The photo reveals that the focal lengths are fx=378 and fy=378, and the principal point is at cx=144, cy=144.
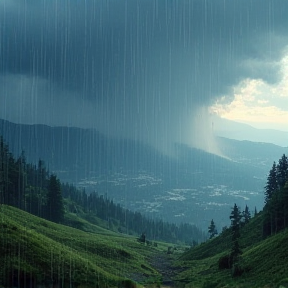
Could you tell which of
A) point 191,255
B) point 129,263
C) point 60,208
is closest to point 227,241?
point 191,255

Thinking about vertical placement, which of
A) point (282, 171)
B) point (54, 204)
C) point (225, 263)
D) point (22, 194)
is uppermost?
point (282, 171)

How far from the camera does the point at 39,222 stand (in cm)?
8975

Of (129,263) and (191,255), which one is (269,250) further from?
(191,255)

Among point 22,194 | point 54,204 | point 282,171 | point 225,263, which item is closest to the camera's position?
point 225,263

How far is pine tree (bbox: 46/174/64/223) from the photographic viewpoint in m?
130

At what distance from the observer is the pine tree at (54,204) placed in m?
130

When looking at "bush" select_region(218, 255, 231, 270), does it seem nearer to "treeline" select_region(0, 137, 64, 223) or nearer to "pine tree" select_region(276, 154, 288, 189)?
"pine tree" select_region(276, 154, 288, 189)

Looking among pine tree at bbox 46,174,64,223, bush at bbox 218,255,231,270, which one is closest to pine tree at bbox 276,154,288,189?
bush at bbox 218,255,231,270

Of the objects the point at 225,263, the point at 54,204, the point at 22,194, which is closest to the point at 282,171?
the point at 225,263

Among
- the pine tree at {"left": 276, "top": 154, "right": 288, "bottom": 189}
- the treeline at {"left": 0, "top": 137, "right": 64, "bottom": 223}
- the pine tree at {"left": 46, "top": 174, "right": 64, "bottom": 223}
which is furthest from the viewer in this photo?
the pine tree at {"left": 46, "top": 174, "right": 64, "bottom": 223}

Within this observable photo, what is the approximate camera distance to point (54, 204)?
130500 millimetres

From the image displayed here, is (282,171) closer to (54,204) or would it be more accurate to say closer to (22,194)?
(54,204)

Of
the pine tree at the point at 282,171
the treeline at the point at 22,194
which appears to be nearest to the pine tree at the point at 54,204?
the treeline at the point at 22,194

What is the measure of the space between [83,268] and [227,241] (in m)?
63.2
